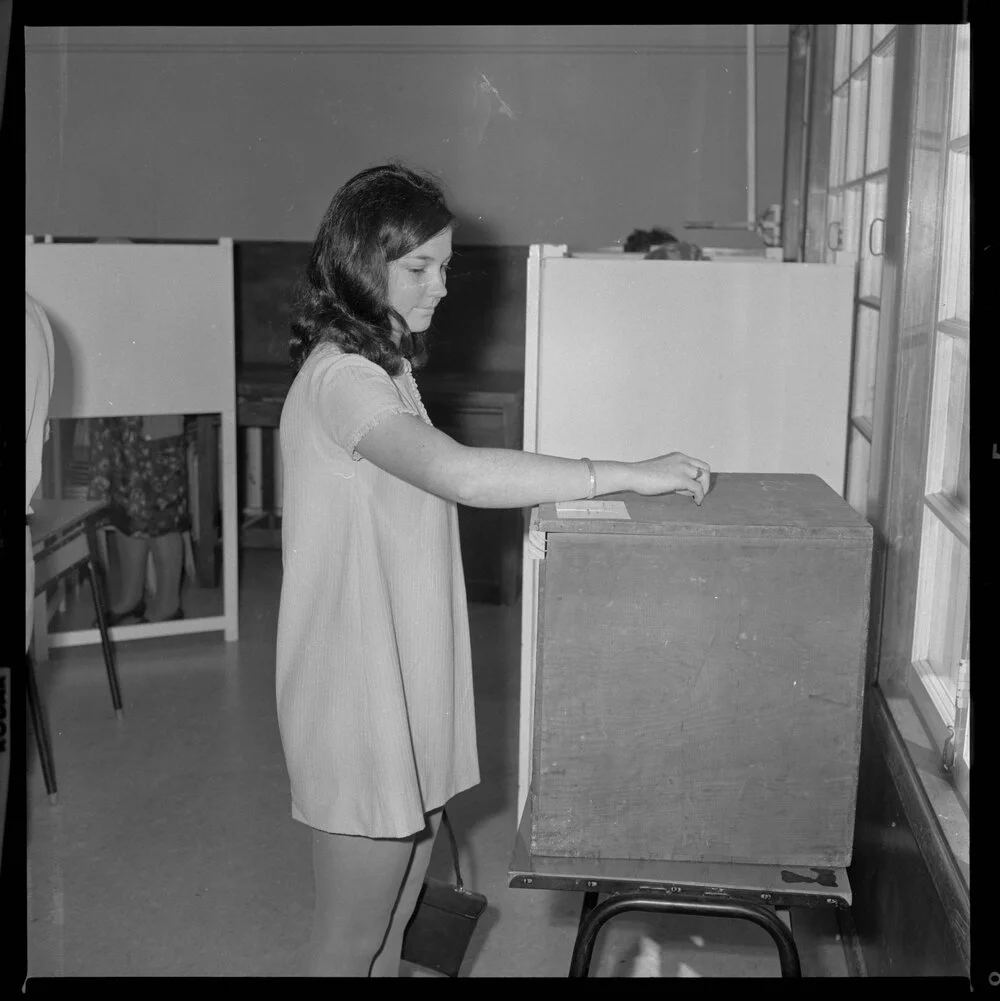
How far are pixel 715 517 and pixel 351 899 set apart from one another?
645 millimetres

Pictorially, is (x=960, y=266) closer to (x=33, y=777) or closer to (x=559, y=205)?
(x=33, y=777)

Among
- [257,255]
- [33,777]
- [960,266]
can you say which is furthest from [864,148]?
[257,255]

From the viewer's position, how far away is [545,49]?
453cm

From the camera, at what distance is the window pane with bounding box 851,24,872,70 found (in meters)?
2.26

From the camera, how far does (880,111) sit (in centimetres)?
211

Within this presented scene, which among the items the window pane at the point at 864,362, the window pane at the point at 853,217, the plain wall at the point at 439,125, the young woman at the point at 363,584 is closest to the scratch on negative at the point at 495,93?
the plain wall at the point at 439,125

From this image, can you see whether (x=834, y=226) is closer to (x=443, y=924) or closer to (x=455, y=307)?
(x=443, y=924)

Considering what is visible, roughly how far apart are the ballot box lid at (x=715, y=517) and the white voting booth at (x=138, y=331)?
2.49 meters

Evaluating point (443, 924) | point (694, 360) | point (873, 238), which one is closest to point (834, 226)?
point (873, 238)

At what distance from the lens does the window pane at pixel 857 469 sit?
221cm

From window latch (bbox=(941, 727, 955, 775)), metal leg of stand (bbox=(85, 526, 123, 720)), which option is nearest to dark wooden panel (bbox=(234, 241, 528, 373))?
metal leg of stand (bbox=(85, 526, 123, 720))

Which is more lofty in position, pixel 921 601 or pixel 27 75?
pixel 27 75

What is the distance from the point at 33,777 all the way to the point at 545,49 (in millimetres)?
3258

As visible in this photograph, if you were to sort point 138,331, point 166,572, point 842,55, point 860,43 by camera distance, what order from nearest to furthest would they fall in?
point 860,43
point 842,55
point 138,331
point 166,572
